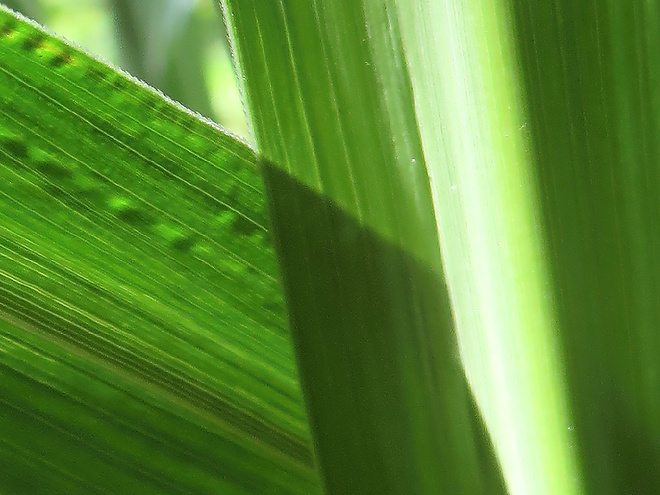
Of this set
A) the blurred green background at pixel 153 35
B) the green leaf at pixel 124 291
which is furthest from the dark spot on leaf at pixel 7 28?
the blurred green background at pixel 153 35

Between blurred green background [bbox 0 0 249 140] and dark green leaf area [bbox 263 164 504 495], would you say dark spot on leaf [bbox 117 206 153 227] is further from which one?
blurred green background [bbox 0 0 249 140]

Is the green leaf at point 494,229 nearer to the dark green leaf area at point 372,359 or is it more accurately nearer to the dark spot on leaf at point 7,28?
the dark green leaf area at point 372,359

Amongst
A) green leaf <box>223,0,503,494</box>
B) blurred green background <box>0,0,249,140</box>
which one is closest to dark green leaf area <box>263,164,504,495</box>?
green leaf <box>223,0,503,494</box>

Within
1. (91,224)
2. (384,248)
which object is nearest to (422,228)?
(384,248)

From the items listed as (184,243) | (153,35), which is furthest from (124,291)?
(153,35)

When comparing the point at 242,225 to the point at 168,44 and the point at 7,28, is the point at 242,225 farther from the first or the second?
the point at 168,44
